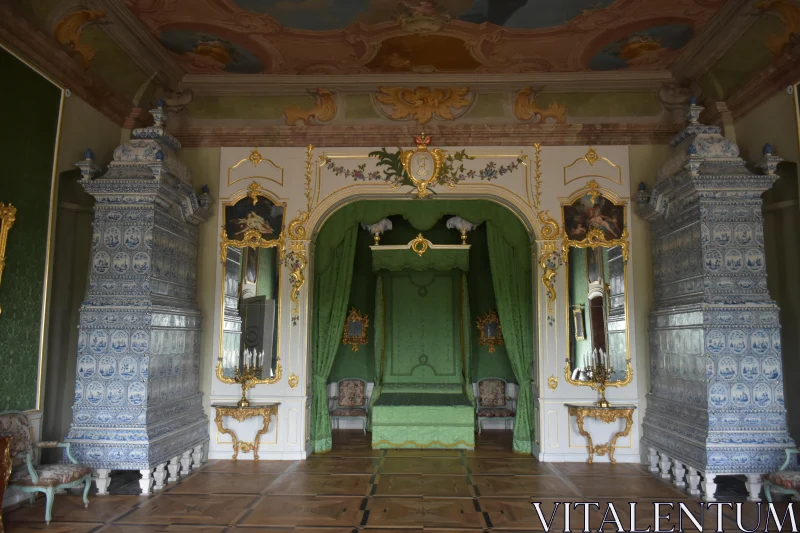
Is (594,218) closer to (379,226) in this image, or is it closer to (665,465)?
(665,465)

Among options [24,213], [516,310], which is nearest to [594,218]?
[516,310]

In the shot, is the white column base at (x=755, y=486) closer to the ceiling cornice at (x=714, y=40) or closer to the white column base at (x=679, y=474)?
the white column base at (x=679, y=474)

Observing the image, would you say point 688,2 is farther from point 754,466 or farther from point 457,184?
point 754,466

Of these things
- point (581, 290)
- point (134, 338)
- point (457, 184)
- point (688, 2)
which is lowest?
point (134, 338)

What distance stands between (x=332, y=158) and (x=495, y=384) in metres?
4.21

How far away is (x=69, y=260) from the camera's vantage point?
595 centimetres

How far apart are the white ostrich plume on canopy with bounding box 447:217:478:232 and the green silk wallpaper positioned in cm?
74

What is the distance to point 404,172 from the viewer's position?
6992mm

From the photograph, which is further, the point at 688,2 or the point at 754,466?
the point at 688,2

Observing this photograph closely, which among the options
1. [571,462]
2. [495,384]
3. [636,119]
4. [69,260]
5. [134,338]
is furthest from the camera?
[495,384]

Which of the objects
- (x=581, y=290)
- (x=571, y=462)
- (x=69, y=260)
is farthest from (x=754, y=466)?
(x=69, y=260)

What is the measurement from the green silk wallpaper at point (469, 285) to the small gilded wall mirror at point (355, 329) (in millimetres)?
94

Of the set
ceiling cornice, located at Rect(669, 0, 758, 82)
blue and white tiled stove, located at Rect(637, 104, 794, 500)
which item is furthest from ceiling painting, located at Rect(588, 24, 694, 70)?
blue and white tiled stove, located at Rect(637, 104, 794, 500)

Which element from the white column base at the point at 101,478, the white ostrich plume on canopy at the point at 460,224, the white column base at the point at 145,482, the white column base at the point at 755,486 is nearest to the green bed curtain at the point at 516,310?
the white ostrich plume on canopy at the point at 460,224
